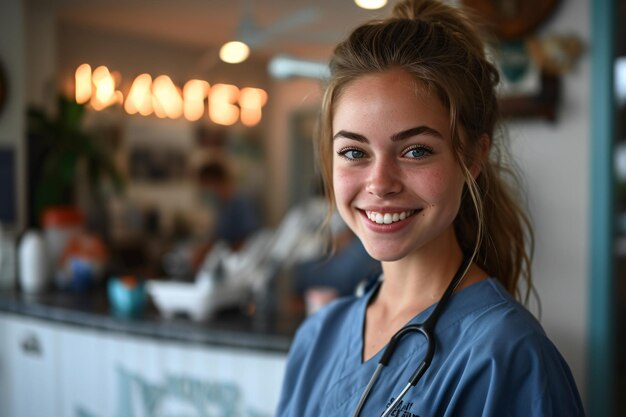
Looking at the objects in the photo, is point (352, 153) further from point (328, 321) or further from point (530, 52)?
point (530, 52)

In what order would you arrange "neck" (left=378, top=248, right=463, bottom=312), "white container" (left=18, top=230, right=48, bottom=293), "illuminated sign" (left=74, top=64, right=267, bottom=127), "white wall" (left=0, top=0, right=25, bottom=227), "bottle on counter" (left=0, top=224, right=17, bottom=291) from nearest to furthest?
1. "neck" (left=378, top=248, right=463, bottom=312)
2. "white container" (left=18, top=230, right=48, bottom=293)
3. "bottle on counter" (left=0, top=224, right=17, bottom=291)
4. "white wall" (left=0, top=0, right=25, bottom=227)
5. "illuminated sign" (left=74, top=64, right=267, bottom=127)

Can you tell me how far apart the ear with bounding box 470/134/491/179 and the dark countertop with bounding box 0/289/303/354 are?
1.23m

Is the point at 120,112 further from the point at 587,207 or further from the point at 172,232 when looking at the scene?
the point at 587,207

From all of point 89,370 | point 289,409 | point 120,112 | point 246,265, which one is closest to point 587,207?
point 246,265

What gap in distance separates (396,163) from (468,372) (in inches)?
12.0

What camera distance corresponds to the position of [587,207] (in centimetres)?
252

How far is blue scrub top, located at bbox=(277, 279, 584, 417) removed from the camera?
32.5 inches

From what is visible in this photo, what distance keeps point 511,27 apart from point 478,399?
198cm

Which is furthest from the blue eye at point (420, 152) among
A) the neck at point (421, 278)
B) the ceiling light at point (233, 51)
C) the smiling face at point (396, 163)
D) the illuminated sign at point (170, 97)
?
the illuminated sign at point (170, 97)

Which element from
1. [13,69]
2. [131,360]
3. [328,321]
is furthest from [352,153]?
[13,69]

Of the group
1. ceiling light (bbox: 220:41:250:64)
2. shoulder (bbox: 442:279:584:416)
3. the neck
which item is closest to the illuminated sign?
ceiling light (bbox: 220:41:250:64)

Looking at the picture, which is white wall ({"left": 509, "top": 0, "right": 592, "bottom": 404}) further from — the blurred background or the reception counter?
the reception counter

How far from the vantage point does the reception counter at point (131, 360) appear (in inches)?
85.7

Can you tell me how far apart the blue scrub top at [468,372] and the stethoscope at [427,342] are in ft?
0.03
